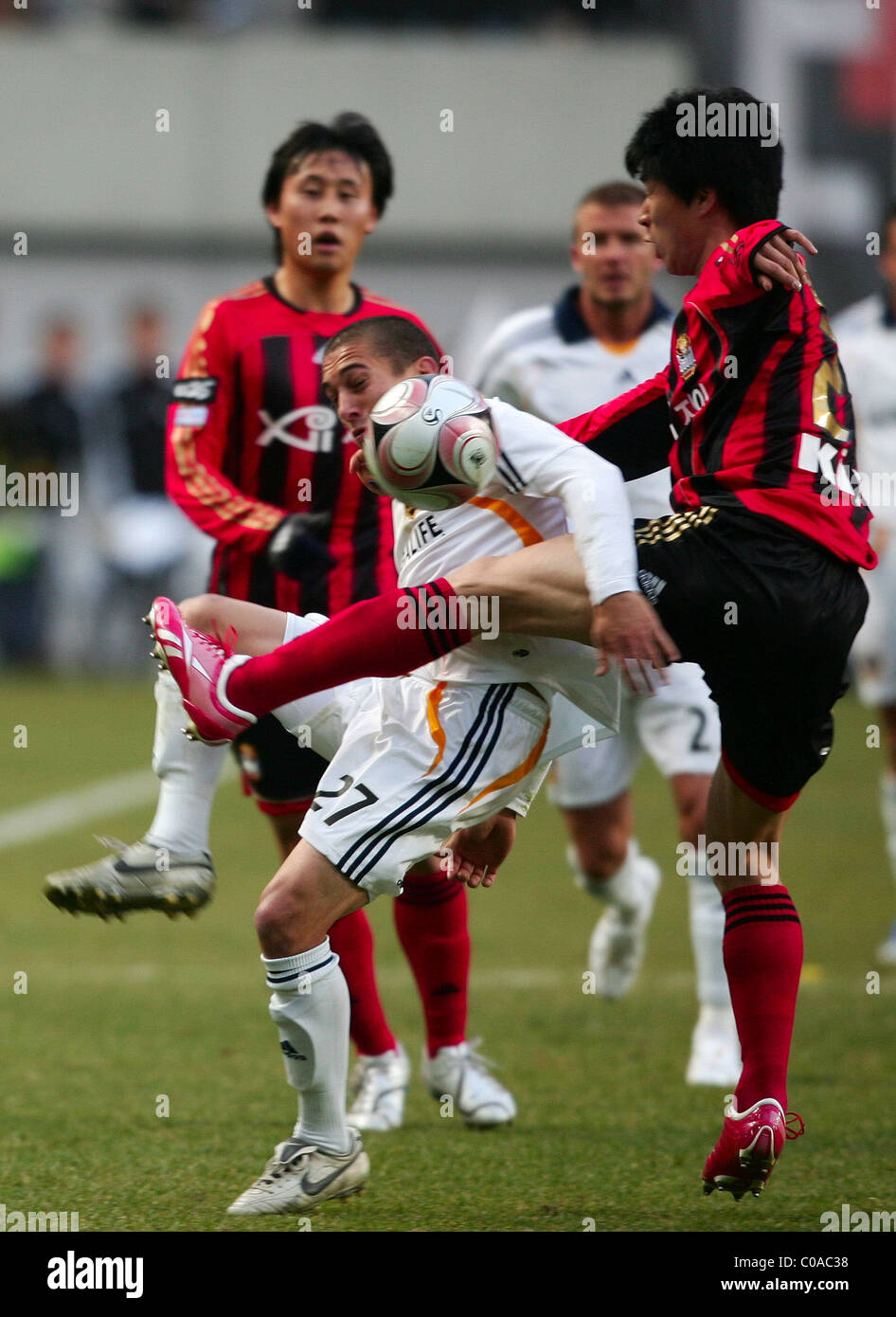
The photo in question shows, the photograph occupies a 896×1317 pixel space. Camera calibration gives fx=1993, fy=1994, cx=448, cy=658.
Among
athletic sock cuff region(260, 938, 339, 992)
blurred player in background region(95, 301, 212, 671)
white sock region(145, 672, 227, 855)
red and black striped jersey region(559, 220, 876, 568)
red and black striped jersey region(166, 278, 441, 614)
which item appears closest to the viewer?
red and black striped jersey region(559, 220, 876, 568)

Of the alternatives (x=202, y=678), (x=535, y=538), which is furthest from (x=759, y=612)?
(x=202, y=678)

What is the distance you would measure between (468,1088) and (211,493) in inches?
62.0

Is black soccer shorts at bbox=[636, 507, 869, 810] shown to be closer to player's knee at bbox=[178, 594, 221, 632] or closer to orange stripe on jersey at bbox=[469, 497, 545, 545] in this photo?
orange stripe on jersey at bbox=[469, 497, 545, 545]

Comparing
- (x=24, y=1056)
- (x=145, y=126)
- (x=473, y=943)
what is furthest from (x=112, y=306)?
(x=24, y=1056)

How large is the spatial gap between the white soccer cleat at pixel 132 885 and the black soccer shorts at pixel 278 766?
0.70 meters

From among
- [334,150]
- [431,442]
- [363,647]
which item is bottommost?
[363,647]

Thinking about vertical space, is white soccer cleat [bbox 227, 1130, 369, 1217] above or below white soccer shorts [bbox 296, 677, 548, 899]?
below

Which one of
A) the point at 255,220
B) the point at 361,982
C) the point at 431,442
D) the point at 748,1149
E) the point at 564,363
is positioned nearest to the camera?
the point at 431,442

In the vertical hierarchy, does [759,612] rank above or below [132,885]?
above

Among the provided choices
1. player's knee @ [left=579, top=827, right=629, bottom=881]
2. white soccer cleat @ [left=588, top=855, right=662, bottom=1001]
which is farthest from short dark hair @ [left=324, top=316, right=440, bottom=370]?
white soccer cleat @ [left=588, top=855, right=662, bottom=1001]

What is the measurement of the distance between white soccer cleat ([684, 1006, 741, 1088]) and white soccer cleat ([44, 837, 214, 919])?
1752mm

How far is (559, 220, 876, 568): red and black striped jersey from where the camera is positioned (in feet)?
12.0

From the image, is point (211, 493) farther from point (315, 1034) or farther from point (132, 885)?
point (315, 1034)

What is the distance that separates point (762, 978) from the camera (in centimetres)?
395
